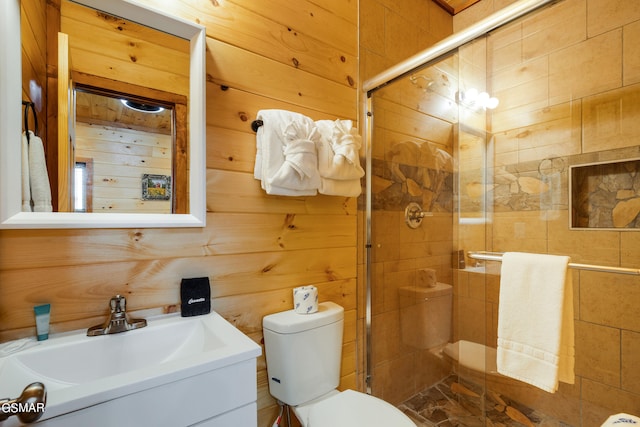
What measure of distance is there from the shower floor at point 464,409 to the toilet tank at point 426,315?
24 centimetres

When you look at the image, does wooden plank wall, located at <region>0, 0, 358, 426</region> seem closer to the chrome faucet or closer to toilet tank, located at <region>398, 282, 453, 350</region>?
the chrome faucet

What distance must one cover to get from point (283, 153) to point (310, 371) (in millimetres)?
873

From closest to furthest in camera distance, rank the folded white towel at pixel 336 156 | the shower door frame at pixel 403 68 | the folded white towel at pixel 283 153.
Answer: the shower door frame at pixel 403 68 < the folded white towel at pixel 283 153 < the folded white towel at pixel 336 156

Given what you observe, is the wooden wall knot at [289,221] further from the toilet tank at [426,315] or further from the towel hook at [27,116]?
the towel hook at [27,116]

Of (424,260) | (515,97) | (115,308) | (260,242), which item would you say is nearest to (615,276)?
(424,260)

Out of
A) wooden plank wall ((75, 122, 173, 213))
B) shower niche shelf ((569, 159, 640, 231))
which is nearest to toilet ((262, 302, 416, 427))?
wooden plank wall ((75, 122, 173, 213))

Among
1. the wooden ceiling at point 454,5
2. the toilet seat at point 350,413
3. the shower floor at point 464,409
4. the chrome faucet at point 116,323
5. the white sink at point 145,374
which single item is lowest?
the shower floor at point 464,409

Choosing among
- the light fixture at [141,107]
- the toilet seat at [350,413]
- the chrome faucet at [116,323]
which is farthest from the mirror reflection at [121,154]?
the toilet seat at [350,413]

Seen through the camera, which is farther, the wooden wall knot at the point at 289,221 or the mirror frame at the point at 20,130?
the wooden wall knot at the point at 289,221

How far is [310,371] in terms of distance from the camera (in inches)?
45.7

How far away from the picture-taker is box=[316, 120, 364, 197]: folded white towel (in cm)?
129

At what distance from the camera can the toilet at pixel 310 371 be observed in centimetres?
107

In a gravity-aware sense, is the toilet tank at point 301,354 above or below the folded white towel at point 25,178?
below

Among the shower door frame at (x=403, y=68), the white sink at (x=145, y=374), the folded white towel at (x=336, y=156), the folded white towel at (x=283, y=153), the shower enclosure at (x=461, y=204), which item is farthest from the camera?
the shower enclosure at (x=461, y=204)
